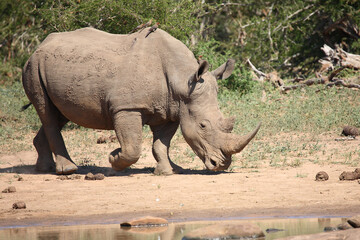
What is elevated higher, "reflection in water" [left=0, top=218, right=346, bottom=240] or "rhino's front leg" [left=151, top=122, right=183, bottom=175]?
"reflection in water" [left=0, top=218, right=346, bottom=240]

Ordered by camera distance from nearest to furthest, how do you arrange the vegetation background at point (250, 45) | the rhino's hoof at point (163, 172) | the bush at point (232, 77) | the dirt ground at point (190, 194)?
the dirt ground at point (190, 194) < the rhino's hoof at point (163, 172) < the vegetation background at point (250, 45) < the bush at point (232, 77)

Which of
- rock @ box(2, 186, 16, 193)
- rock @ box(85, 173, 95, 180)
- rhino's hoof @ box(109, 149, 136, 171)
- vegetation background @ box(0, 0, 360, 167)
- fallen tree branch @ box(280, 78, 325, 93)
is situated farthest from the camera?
fallen tree branch @ box(280, 78, 325, 93)

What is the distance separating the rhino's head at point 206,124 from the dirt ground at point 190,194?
28 cm

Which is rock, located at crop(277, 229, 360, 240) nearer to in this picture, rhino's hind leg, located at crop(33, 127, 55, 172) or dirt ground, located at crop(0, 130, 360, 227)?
dirt ground, located at crop(0, 130, 360, 227)

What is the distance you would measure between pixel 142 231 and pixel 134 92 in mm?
2765

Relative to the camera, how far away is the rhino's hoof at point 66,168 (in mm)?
9664

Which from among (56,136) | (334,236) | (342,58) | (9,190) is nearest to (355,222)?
(334,236)

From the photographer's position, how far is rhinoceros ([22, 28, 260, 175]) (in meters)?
8.92

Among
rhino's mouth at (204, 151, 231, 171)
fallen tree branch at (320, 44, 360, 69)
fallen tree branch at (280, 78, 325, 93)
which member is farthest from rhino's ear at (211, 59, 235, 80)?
fallen tree branch at (320, 44, 360, 69)

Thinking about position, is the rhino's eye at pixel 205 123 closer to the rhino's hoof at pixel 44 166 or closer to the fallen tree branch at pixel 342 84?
the rhino's hoof at pixel 44 166

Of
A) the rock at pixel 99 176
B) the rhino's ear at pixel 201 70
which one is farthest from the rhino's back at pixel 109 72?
the rock at pixel 99 176

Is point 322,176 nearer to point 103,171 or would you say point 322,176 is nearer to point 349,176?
point 349,176

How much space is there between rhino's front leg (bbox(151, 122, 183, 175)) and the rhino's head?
1.79 feet

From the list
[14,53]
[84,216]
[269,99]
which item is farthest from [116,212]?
[14,53]
